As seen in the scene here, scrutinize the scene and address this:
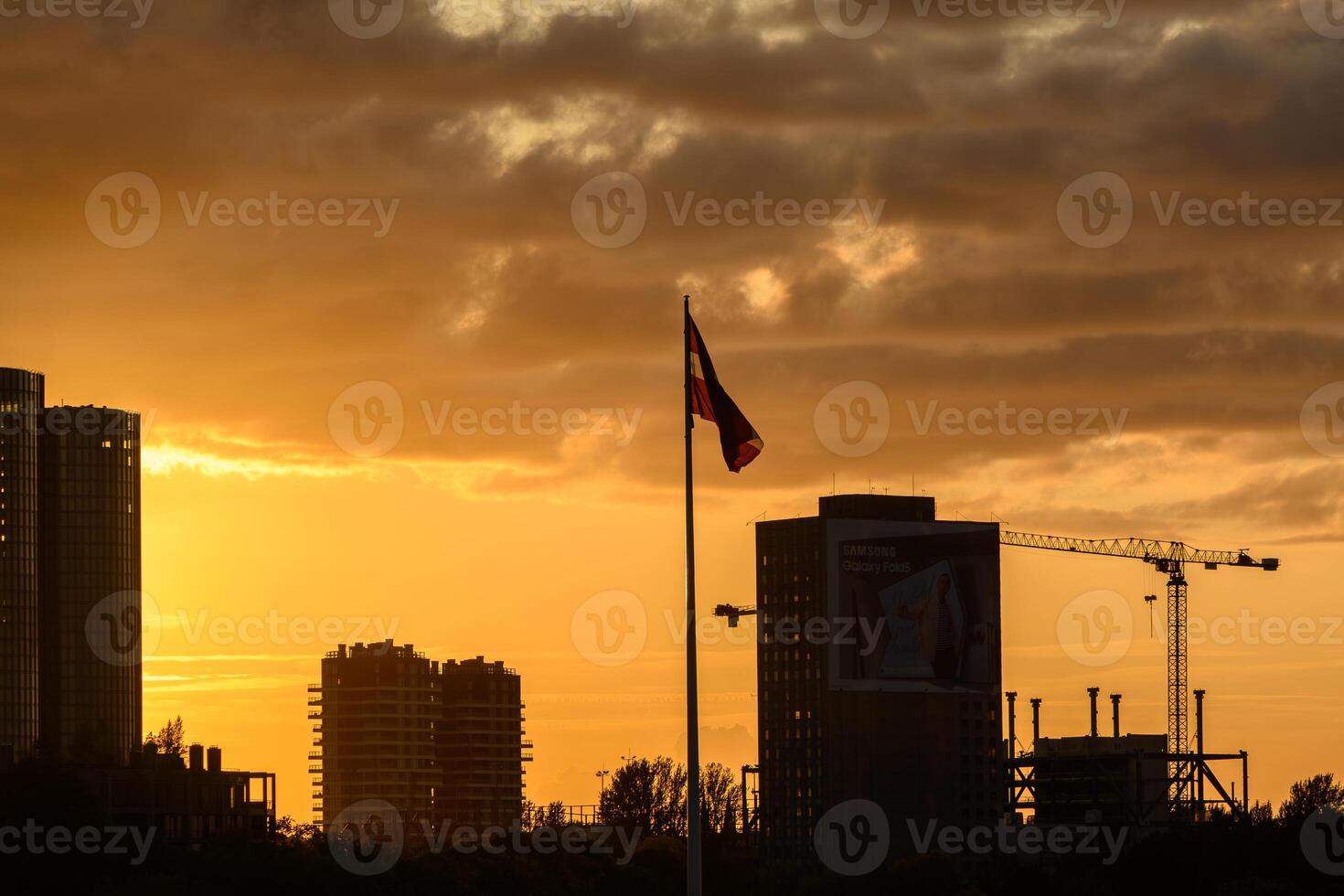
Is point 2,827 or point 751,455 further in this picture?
point 2,827

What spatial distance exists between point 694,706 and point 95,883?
4310 inches

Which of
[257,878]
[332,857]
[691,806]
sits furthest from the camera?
[332,857]

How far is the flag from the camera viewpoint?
2943 inches

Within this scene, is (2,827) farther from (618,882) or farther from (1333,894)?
(1333,894)

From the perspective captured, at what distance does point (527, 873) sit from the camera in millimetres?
190125

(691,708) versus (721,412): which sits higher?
(721,412)

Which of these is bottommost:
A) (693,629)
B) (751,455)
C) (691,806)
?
(691,806)

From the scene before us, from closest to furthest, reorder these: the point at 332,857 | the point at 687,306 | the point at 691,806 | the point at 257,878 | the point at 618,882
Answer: the point at 691,806, the point at 687,306, the point at 257,878, the point at 332,857, the point at 618,882

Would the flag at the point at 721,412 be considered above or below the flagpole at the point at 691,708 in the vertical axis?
above

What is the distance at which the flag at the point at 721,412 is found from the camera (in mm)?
74750

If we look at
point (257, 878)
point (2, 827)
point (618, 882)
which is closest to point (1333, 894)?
point (618, 882)

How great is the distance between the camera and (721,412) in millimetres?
75000

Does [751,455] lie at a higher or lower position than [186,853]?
higher

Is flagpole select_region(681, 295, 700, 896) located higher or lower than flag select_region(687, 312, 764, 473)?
lower
